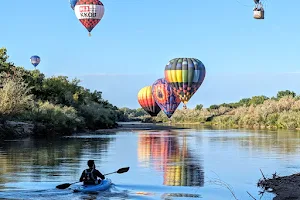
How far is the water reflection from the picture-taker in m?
32.6

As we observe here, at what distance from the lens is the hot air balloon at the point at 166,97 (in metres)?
121

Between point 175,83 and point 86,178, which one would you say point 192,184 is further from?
point 175,83

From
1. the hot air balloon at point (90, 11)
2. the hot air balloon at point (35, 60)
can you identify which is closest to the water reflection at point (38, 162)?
the hot air balloon at point (90, 11)

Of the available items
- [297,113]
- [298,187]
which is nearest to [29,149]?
[298,187]

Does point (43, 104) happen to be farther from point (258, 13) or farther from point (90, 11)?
point (258, 13)

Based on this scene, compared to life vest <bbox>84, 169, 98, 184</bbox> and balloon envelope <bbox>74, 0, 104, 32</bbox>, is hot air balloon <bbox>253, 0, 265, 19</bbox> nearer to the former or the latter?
life vest <bbox>84, 169, 98, 184</bbox>

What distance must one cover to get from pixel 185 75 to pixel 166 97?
74.9ft

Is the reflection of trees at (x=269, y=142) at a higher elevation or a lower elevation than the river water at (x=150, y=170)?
higher

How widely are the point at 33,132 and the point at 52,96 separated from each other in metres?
28.3

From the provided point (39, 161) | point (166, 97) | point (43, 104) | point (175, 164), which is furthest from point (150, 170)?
point (166, 97)

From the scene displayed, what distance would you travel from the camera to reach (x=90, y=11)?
278 feet

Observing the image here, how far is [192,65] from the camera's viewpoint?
99.3 metres

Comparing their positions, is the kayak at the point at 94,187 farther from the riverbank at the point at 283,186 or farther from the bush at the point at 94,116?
the bush at the point at 94,116

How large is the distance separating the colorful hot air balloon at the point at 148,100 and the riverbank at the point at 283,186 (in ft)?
364
